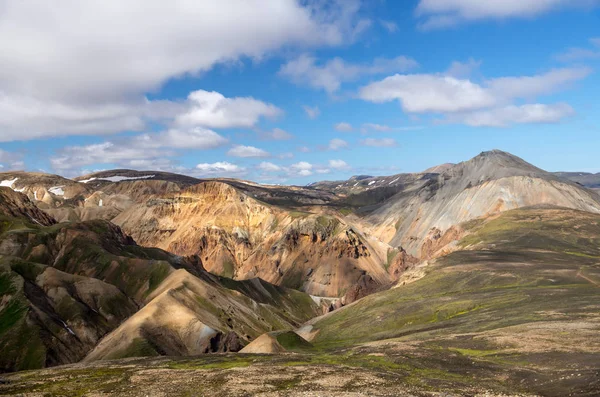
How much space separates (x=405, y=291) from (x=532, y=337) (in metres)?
→ 81.3

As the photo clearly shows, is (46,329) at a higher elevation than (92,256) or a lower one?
lower

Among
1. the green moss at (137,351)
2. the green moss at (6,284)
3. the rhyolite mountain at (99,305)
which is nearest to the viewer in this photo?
the green moss at (137,351)

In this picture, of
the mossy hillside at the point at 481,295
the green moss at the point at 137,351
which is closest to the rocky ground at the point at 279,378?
the green moss at the point at 137,351

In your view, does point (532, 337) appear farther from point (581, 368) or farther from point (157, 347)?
point (157, 347)

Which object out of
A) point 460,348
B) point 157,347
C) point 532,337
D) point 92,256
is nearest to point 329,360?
point 460,348

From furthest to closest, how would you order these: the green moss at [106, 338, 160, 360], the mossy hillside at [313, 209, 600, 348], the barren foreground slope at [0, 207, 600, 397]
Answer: the green moss at [106, 338, 160, 360] → the mossy hillside at [313, 209, 600, 348] → the barren foreground slope at [0, 207, 600, 397]

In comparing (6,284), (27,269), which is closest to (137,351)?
(6,284)

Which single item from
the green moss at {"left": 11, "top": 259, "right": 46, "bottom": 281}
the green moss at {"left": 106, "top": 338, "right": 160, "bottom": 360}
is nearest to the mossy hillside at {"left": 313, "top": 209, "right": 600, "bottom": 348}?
the green moss at {"left": 106, "top": 338, "right": 160, "bottom": 360}

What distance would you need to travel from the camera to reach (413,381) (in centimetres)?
6078

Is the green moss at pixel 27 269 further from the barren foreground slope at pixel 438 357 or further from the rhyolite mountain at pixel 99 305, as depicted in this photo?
the barren foreground slope at pixel 438 357

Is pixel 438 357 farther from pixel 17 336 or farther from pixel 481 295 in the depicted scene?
pixel 17 336

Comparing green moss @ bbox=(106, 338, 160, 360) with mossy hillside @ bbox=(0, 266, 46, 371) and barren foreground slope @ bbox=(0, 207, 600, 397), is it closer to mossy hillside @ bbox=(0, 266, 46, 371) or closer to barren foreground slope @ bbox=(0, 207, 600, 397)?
mossy hillside @ bbox=(0, 266, 46, 371)

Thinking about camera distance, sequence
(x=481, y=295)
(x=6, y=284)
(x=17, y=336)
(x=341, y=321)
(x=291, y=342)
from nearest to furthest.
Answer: (x=291, y=342)
(x=17, y=336)
(x=481, y=295)
(x=6, y=284)
(x=341, y=321)

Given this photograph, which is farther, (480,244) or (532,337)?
(480,244)
